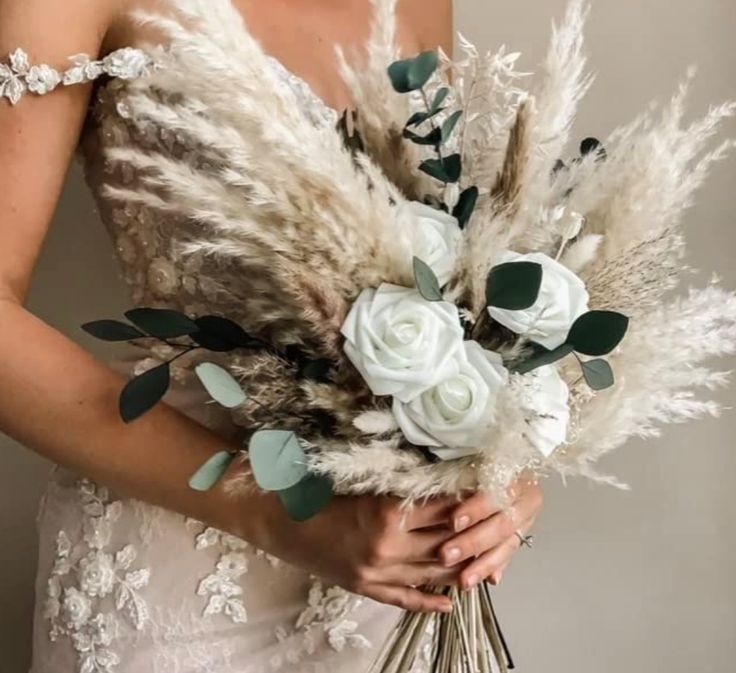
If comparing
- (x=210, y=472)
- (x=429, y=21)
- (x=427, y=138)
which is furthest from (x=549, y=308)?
(x=429, y=21)

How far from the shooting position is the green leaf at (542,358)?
25.5 inches

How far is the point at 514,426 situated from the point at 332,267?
0.15 metres

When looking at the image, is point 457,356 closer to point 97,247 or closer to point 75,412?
point 75,412

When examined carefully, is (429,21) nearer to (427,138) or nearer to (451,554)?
(427,138)

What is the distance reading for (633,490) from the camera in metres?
1.22

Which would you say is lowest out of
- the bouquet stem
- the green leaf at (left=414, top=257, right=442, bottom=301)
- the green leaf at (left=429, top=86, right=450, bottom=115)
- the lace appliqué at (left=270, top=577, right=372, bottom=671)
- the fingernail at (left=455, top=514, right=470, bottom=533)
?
the lace appliqué at (left=270, top=577, right=372, bottom=671)

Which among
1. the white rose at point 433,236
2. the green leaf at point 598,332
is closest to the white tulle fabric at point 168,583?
the white rose at point 433,236

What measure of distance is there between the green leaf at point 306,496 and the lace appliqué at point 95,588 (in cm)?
26

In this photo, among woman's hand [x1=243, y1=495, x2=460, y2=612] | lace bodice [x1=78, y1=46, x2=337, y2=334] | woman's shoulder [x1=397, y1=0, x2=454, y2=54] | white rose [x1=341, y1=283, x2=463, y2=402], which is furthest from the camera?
woman's shoulder [x1=397, y1=0, x2=454, y2=54]

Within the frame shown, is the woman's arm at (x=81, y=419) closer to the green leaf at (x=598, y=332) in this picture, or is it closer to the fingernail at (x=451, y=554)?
the fingernail at (x=451, y=554)

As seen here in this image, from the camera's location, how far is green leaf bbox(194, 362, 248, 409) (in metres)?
0.66

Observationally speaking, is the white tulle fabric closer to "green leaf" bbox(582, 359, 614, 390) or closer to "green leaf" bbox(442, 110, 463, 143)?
"green leaf" bbox(442, 110, 463, 143)

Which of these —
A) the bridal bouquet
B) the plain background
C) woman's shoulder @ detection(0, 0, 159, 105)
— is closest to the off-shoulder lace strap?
woman's shoulder @ detection(0, 0, 159, 105)

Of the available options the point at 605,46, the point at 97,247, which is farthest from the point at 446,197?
the point at 97,247
